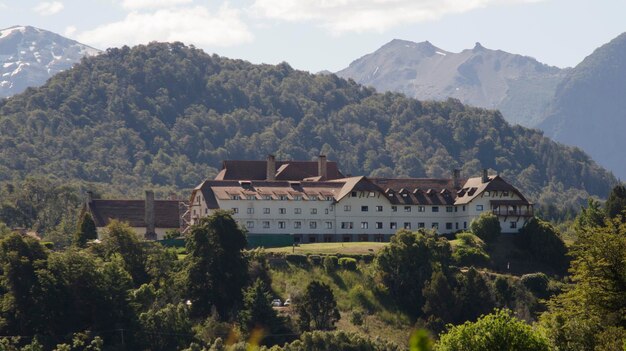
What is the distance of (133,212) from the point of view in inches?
5217

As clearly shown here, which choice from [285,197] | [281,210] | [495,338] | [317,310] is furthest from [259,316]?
[495,338]

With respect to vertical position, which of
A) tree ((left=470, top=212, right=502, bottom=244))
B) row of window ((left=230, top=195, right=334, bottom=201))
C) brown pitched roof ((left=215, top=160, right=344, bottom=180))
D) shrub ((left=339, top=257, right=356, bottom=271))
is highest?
brown pitched roof ((left=215, top=160, right=344, bottom=180))

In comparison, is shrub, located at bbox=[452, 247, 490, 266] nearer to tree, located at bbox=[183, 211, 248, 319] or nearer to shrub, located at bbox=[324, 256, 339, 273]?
A: shrub, located at bbox=[324, 256, 339, 273]

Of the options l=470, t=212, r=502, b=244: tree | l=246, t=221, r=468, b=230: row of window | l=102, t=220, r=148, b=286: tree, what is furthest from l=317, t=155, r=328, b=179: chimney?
l=102, t=220, r=148, b=286: tree

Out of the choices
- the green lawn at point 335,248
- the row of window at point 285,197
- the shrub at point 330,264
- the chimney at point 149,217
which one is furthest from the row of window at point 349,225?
the shrub at point 330,264

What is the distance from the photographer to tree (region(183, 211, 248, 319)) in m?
104

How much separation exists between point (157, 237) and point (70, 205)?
36.8 m

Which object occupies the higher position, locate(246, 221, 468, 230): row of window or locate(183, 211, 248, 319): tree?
locate(246, 221, 468, 230): row of window

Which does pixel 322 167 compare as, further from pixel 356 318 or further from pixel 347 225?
pixel 356 318

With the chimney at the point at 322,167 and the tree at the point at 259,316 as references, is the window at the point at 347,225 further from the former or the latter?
the tree at the point at 259,316

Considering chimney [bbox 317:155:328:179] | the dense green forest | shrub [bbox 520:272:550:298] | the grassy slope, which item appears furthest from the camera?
chimney [bbox 317:155:328:179]

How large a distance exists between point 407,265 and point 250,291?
48.0 ft

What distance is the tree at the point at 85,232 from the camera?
12079 cm

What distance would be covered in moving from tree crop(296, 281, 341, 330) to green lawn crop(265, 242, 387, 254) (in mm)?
14026
